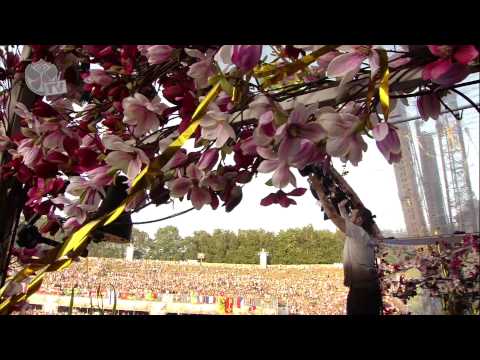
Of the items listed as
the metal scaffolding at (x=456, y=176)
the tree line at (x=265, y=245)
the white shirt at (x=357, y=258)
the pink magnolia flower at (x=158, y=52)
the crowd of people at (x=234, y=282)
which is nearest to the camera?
the pink magnolia flower at (x=158, y=52)

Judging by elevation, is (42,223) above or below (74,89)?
below

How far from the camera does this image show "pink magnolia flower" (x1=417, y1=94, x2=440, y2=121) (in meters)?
0.28

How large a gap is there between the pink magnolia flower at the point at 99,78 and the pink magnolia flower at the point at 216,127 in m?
0.15

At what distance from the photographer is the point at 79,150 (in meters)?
0.32

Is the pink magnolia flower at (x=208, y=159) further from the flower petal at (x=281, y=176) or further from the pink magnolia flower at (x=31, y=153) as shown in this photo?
the pink magnolia flower at (x=31, y=153)

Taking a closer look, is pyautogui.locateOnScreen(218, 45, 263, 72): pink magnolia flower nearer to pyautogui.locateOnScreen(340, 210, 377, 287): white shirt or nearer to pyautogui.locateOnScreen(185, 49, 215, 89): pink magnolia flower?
pyautogui.locateOnScreen(185, 49, 215, 89): pink magnolia flower

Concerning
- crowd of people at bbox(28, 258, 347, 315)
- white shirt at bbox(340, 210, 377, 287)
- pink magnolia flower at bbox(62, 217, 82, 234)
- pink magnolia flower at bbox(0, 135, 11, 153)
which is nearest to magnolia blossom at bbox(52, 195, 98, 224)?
pink magnolia flower at bbox(62, 217, 82, 234)

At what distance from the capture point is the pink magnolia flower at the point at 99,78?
357mm

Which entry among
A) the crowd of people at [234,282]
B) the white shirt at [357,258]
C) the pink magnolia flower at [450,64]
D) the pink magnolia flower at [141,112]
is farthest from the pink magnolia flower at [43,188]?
the crowd of people at [234,282]

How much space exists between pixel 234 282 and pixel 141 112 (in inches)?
101

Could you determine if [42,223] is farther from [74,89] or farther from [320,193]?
[320,193]

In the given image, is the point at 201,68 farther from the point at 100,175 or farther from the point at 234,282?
the point at 234,282
